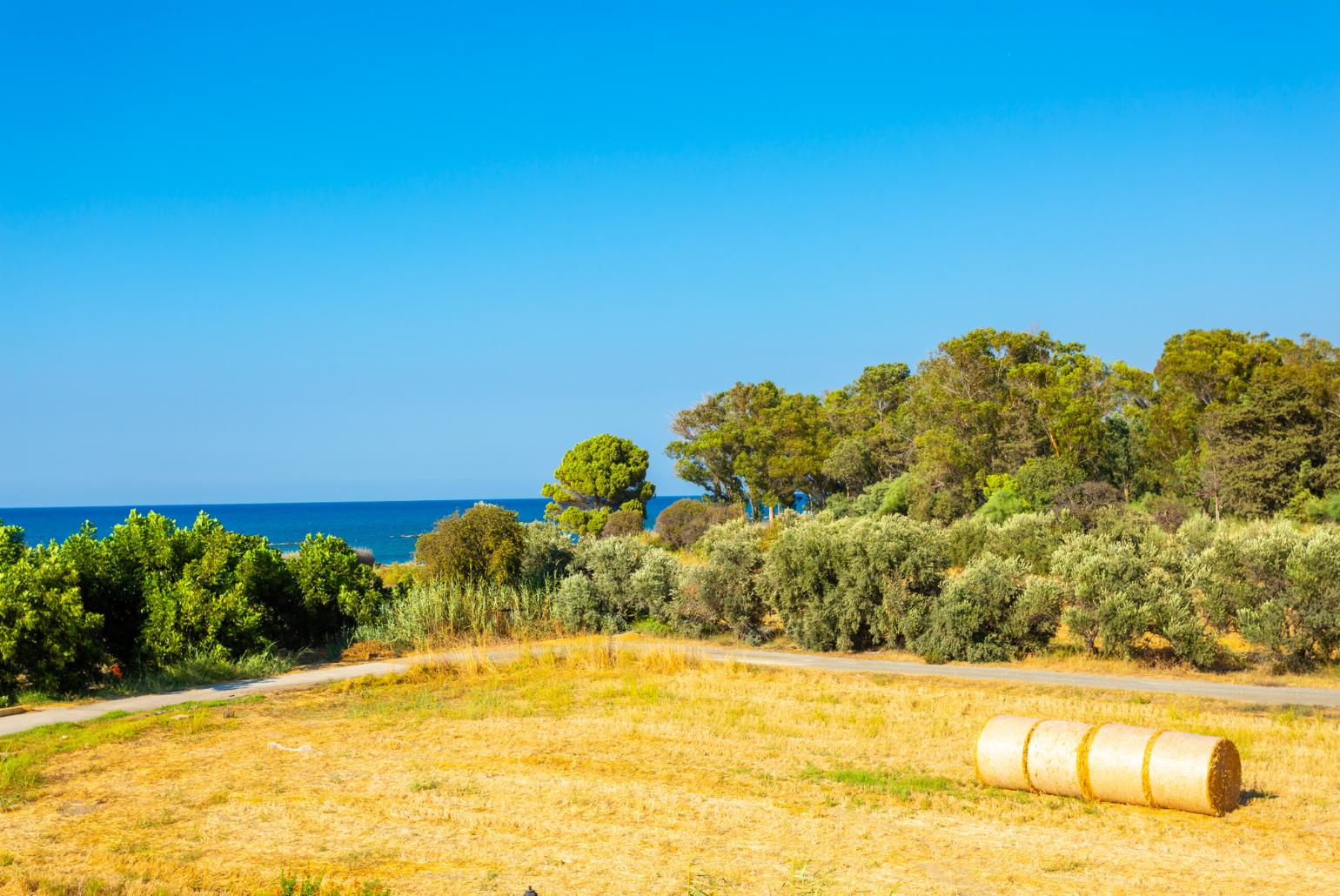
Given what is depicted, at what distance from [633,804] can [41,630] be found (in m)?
10.9

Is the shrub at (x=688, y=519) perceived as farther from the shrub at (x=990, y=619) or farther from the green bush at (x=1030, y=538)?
the shrub at (x=990, y=619)

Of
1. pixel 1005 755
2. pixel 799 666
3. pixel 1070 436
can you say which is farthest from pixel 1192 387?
pixel 1005 755

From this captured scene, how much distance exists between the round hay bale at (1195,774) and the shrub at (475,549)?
689 inches

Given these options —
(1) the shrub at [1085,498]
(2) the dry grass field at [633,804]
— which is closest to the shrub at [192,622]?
(2) the dry grass field at [633,804]

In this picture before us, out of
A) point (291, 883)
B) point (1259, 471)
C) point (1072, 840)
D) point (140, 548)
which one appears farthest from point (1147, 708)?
point (1259, 471)

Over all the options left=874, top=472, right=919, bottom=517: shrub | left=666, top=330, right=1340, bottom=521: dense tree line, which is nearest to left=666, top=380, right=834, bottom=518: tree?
left=666, top=330, right=1340, bottom=521: dense tree line

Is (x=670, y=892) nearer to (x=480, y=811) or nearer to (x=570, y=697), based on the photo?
(x=480, y=811)

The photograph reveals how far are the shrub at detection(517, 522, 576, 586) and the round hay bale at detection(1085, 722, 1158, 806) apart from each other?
1759 centimetres

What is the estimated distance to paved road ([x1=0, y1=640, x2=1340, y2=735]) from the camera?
14.9 m

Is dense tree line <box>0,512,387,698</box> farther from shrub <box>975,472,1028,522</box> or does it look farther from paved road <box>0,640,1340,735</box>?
shrub <box>975,472,1028,522</box>

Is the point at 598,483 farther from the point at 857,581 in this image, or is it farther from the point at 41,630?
the point at 41,630

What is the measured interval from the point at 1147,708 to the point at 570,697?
8.16 m

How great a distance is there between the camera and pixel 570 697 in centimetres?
1606

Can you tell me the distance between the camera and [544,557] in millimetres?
27000
